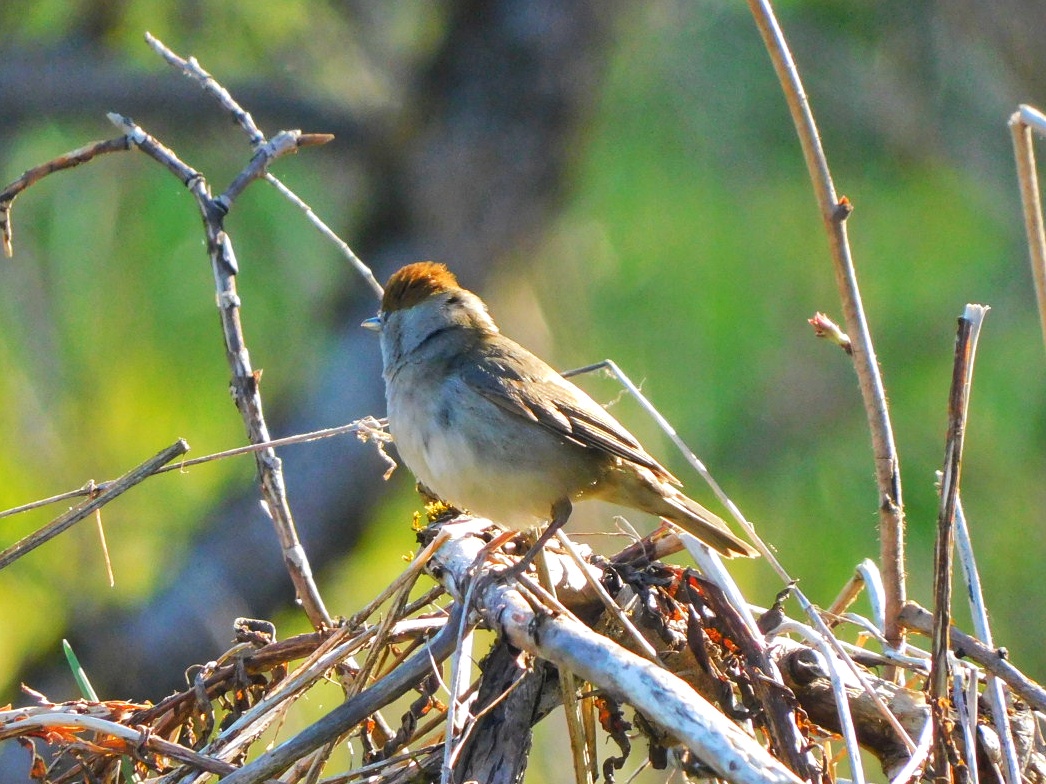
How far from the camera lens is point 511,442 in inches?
135

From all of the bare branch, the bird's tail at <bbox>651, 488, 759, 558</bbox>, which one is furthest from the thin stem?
the bare branch

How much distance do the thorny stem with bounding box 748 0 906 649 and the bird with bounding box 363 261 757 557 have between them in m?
0.73

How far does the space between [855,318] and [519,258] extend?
5681mm

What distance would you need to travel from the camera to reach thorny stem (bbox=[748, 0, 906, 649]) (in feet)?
7.40

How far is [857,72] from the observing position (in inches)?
320

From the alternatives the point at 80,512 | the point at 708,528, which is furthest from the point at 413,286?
the point at 80,512

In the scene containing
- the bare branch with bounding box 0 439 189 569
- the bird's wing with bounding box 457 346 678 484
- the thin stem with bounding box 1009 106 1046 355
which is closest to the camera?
the thin stem with bounding box 1009 106 1046 355

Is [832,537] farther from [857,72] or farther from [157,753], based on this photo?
[157,753]

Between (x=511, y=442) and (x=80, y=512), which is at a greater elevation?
(x=511, y=442)

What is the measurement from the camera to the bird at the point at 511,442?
327 centimetres

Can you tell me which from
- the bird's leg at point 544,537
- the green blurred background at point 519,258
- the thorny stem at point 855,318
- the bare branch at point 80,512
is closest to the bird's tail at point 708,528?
the bird's leg at point 544,537

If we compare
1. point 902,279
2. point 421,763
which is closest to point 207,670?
point 421,763

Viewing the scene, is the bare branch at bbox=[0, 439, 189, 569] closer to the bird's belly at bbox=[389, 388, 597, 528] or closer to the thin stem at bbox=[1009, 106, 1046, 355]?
the bird's belly at bbox=[389, 388, 597, 528]

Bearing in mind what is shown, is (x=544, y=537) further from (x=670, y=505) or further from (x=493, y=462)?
(x=670, y=505)
